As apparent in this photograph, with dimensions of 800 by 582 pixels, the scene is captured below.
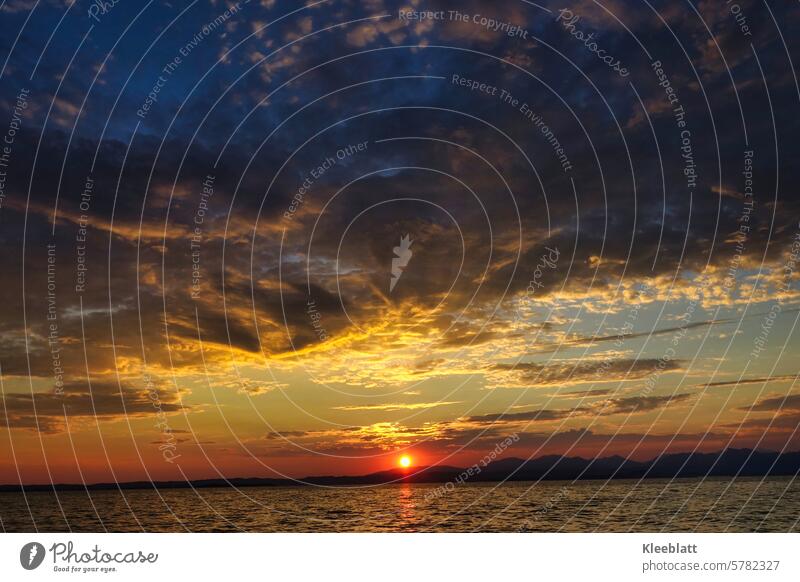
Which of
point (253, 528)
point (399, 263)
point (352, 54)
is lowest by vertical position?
point (253, 528)

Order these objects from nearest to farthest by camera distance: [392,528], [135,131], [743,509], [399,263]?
1. [135,131]
2. [399,263]
3. [392,528]
4. [743,509]


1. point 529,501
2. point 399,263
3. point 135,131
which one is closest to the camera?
point 135,131

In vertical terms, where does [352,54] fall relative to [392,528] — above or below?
above

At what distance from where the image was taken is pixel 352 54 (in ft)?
114

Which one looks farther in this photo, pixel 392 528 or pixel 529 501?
pixel 529 501

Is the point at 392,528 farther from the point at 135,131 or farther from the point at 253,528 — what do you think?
the point at 135,131
